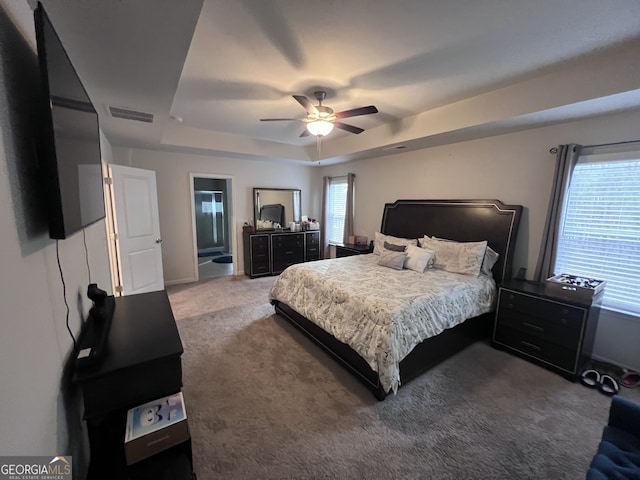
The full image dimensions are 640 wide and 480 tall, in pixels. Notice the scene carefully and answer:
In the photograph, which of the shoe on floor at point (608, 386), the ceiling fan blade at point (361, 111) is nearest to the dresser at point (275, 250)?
the ceiling fan blade at point (361, 111)

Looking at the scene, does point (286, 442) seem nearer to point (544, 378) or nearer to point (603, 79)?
point (544, 378)

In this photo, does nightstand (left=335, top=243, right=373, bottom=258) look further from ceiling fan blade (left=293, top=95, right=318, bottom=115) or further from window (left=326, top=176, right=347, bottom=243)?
ceiling fan blade (left=293, top=95, right=318, bottom=115)

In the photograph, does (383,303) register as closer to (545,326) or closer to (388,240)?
(545,326)

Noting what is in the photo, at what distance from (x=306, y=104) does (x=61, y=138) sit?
182 cm

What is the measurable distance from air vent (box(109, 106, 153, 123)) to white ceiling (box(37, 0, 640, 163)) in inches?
4.2

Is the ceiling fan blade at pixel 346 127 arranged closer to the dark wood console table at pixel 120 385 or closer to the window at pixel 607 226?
the window at pixel 607 226

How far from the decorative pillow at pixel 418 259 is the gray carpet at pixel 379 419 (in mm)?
1042

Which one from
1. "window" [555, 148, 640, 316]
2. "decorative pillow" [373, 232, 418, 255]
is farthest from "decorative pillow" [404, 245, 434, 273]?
"window" [555, 148, 640, 316]

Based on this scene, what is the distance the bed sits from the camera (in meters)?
2.13

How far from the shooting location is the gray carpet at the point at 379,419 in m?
1.61

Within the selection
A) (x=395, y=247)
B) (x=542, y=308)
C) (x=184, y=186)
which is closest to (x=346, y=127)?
(x=395, y=247)

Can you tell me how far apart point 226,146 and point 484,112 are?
3.76 m

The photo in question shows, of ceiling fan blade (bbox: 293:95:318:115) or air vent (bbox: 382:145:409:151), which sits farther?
air vent (bbox: 382:145:409:151)

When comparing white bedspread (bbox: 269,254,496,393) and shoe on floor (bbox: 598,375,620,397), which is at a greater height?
white bedspread (bbox: 269,254,496,393)
